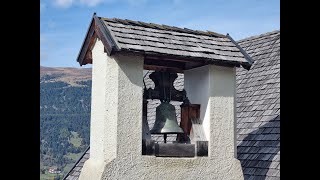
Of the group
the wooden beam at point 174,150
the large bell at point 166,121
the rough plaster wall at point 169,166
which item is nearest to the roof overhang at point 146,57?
the rough plaster wall at point 169,166

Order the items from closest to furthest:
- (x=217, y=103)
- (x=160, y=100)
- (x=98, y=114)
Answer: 1. (x=98, y=114)
2. (x=160, y=100)
3. (x=217, y=103)

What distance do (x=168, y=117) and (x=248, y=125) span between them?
2.01 meters

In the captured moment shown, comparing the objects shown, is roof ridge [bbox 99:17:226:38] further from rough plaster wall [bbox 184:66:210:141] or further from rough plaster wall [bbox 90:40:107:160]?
rough plaster wall [bbox 184:66:210:141]

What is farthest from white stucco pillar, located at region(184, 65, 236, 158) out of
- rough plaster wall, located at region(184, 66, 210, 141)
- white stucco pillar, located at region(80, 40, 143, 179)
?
white stucco pillar, located at region(80, 40, 143, 179)

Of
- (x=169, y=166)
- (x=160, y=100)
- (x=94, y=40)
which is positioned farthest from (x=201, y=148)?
(x=94, y=40)

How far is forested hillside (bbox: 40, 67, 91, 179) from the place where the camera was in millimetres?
36594

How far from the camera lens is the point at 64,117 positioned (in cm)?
4491

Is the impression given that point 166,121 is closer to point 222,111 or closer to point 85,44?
point 222,111

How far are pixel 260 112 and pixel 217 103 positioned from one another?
64.0 inches

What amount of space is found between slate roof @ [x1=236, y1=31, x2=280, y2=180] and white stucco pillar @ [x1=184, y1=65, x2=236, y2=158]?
58 centimetres

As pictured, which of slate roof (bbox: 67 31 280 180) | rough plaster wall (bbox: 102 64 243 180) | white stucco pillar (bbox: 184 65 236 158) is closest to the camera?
rough plaster wall (bbox: 102 64 243 180)

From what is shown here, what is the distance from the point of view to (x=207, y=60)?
653 cm

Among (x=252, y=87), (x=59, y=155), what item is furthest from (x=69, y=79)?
(x=252, y=87)
